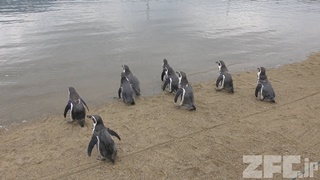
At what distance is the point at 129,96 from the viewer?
28.7ft

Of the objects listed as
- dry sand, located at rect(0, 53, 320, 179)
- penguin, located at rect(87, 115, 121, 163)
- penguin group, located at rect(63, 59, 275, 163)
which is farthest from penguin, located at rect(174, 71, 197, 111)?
penguin, located at rect(87, 115, 121, 163)

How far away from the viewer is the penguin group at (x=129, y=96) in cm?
598

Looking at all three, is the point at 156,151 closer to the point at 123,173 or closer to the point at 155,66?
the point at 123,173

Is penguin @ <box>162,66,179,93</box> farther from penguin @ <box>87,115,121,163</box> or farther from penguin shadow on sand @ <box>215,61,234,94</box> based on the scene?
penguin @ <box>87,115,121,163</box>

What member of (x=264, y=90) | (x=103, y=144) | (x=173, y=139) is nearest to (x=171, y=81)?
(x=264, y=90)

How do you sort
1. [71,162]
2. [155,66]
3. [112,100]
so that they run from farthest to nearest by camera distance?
1. [155,66]
2. [112,100]
3. [71,162]

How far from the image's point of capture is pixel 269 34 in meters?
20.0

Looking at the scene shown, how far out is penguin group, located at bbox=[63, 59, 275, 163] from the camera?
5984mm

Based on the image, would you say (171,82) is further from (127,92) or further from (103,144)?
(103,144)

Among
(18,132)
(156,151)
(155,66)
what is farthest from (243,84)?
(18,132)

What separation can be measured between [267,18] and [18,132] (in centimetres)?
2408

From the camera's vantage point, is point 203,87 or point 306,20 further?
point 306,20

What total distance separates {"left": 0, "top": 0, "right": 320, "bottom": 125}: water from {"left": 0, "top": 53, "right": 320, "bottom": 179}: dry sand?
4.78ft

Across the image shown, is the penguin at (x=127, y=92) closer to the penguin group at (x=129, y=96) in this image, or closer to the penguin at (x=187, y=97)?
the penguin group at (x=129, y=96)
